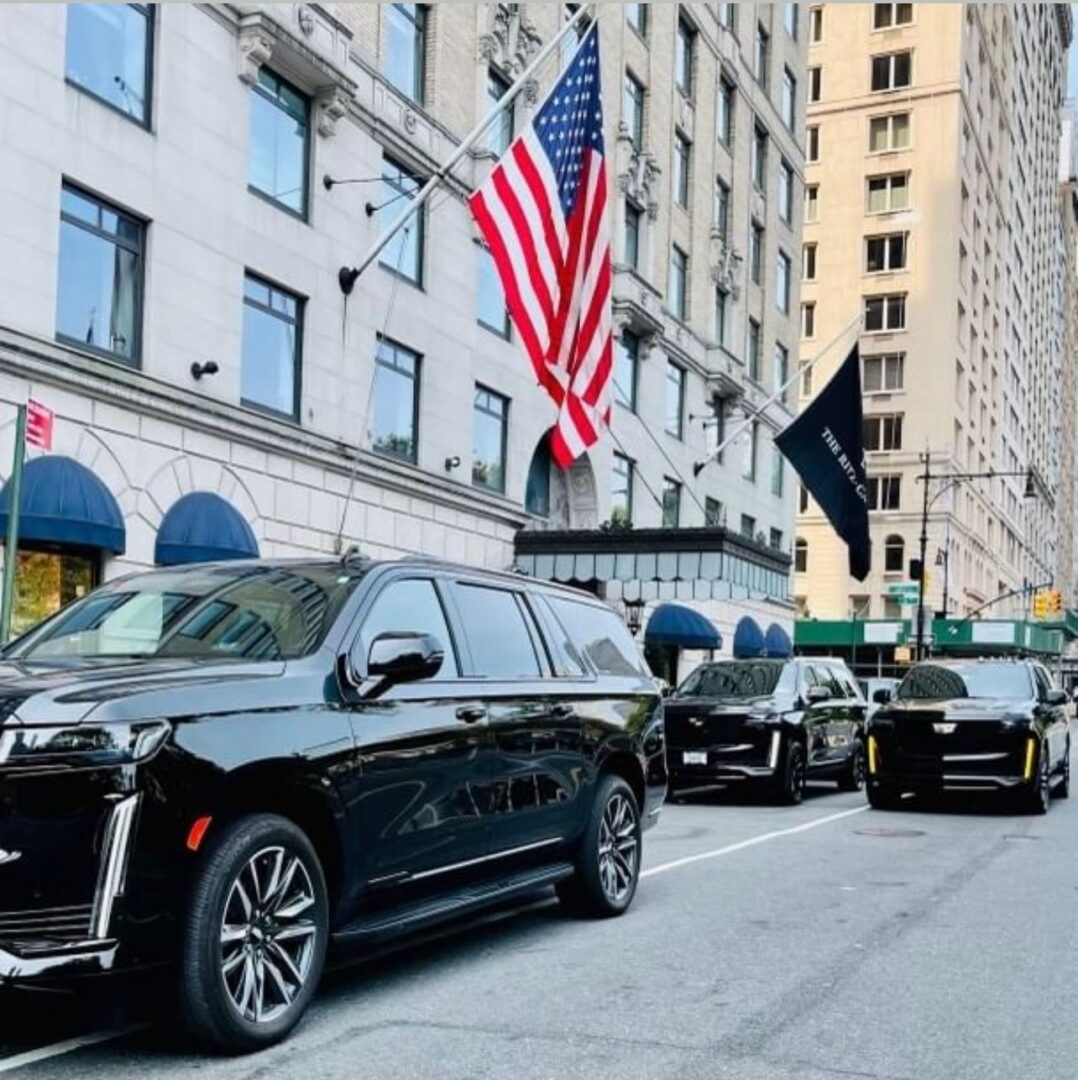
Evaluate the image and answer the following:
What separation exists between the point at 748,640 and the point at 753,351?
9600 millimetres

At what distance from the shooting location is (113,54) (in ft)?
57.5

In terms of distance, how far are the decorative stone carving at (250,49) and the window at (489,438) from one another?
8361 mm

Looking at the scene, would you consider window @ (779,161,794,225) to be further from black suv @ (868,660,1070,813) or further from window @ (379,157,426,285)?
black suv @ (868,660,1070,813)

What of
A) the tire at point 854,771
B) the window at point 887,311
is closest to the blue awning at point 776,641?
the tire at point 854,771

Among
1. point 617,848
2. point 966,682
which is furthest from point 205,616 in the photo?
point 966,682

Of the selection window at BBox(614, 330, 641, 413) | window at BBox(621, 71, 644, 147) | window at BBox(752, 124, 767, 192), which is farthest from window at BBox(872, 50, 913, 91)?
window at BBox(614, 330, 641, 413)

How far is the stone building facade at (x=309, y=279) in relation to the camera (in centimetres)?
1661

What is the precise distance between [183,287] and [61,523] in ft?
15.5

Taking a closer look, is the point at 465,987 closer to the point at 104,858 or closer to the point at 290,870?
the point at 290,870

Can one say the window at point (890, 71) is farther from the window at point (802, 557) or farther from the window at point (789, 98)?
the window at point (789, 98)

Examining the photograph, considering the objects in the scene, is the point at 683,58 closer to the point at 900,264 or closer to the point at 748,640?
the point at 748,640

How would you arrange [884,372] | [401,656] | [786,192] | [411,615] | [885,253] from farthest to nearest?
[884,372] < [885,253] < [786,192] < [411,615] < [401,656]

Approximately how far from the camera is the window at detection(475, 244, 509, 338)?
1059 inches

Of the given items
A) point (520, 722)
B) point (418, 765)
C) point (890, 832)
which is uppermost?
point (520, 722)
